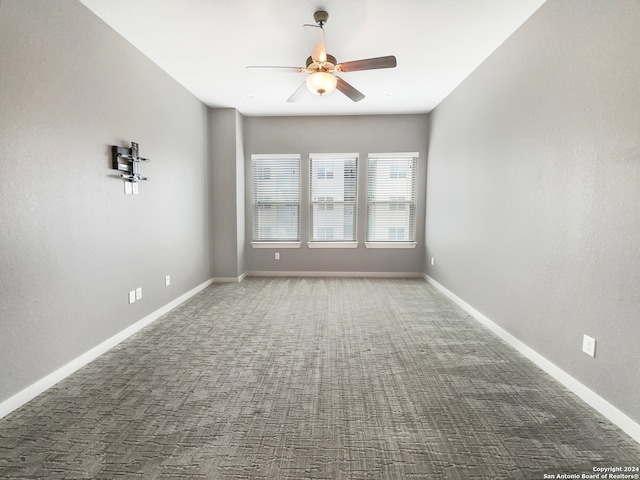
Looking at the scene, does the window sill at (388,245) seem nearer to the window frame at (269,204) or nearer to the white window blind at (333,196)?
the white window blind at (333,196)

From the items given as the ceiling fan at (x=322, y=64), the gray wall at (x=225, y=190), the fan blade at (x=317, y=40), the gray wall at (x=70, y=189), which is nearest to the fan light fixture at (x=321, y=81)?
the ceiling fan at (x=322, y=64)

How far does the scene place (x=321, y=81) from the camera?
271cm

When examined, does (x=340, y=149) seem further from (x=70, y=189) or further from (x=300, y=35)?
(x=70, y=189)

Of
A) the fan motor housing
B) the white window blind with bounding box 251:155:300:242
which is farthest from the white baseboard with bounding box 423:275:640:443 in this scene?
the white window blind with bounding box 251:155:300:242

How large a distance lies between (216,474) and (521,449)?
150 centimetres

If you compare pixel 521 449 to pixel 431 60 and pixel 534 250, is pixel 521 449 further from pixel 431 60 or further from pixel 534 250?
pixel 431 60

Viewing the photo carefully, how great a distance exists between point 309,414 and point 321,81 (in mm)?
2584

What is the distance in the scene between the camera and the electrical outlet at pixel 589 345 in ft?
6.35

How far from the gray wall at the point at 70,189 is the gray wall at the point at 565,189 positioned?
356 centimetres

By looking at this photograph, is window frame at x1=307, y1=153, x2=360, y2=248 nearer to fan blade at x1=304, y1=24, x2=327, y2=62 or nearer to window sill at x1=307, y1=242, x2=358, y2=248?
window sill at x1=307, y1=242, x2=358, y2=248

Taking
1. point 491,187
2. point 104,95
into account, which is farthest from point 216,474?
point 491,187

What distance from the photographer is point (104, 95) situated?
264cm

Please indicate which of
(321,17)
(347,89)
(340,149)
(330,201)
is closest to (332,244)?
(330,201)

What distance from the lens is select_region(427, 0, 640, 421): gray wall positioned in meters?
1.73
